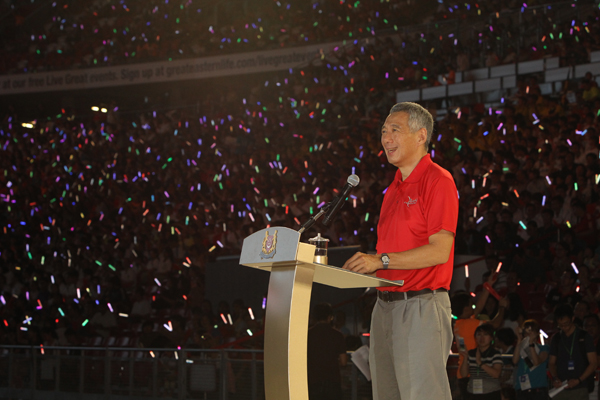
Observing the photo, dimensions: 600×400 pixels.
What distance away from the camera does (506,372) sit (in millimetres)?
5508

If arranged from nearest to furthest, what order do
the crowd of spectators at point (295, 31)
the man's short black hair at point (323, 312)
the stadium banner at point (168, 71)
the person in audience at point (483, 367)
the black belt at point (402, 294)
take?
1. the black belt at point (402, 294)
2. the person in audience at point (483, 367)
3. the man's short black hair at point (323, 312)
4. the crowd of spectators at point (295, 31)
5. the stadium banner at point (168, 71)

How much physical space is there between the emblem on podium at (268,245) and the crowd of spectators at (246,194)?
465 cm

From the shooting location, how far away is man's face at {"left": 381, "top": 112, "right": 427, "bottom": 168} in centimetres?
275

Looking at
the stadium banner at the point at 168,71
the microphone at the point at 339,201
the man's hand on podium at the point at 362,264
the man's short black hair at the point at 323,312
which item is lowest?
the man's short black hair at the point at 323,312

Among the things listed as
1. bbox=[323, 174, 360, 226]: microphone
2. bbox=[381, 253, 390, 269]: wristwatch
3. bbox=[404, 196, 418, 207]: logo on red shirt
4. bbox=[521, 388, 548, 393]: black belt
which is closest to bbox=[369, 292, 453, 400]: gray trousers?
bbox=[381, 253, 390, 269]: wristwatch

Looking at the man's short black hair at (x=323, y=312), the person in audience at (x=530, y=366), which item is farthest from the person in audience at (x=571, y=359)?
the man's short black hair at (x=323, y=312)

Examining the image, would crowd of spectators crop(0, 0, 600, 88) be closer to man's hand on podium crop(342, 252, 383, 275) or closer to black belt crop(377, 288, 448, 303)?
black belt crop(377, 288, 448, 303)

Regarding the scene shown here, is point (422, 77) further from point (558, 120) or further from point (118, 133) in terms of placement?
point (118, 133)

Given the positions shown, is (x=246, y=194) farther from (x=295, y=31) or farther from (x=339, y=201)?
(x=339, y=201)

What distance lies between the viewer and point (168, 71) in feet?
63.1

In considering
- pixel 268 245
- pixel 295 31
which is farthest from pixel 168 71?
pixel 268 245

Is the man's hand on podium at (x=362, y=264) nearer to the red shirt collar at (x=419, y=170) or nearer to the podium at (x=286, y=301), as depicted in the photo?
the podium at (x=286, y=301)

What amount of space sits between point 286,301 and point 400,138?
874 mm

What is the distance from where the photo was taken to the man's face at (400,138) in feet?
9.01
